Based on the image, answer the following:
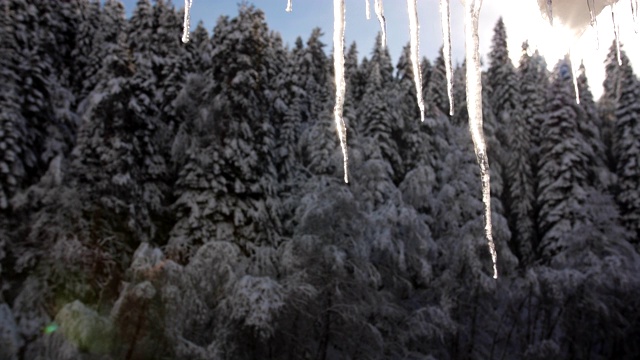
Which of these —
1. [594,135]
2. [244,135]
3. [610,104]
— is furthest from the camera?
[610,104]

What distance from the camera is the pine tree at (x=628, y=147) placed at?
2691 centimetres

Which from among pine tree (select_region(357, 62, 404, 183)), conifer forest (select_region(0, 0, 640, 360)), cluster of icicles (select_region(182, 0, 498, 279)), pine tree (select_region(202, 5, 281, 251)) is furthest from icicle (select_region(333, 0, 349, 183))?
pine tree (select_region(357, 62, 404, 183))

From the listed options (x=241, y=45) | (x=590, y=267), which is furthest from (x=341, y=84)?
(x=241, y=45)

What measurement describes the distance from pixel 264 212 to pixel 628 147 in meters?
20.6

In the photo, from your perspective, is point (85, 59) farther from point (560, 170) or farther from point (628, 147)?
point (628, 147)

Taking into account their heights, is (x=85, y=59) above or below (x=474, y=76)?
above

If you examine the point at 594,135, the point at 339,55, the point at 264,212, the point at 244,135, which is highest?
the point at 594,135

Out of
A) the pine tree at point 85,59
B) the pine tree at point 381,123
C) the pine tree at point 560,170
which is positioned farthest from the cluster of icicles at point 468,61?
the pine tree at point 560,170

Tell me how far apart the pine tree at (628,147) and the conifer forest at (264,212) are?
0.40ft

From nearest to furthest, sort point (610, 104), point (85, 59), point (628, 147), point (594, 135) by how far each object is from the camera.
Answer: point (85, 59) < point (628, 147) < point (594, 135) < point (610, 104)

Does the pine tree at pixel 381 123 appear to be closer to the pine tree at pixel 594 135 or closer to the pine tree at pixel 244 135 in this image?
the pine tree at pixel 244 135

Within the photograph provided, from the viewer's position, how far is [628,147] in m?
28.3

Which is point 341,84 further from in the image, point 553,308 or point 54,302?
point 553,308

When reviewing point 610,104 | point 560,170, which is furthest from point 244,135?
point 610,104
